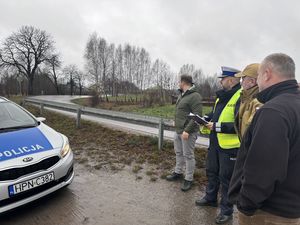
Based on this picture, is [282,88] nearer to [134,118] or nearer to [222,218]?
[222,218]

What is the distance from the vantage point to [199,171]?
4.91 metres

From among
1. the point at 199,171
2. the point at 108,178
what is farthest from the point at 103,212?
the point at 199,171

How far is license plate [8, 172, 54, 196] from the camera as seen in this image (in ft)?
10.1

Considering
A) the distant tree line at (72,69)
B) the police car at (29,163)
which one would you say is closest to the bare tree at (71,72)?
the distant tree line at (72,69)

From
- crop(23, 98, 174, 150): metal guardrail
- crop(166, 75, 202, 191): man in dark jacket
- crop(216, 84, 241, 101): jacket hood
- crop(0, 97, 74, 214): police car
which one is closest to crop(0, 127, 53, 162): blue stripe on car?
crop(0, 97, 74, 214): police car

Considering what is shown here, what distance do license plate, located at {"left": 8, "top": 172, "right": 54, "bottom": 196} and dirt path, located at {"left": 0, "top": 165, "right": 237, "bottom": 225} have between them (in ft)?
1.42

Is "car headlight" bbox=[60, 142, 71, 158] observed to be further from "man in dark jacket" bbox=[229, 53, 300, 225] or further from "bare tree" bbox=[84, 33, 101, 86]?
"bare tree" bbox=[84, 33, 101, 86]

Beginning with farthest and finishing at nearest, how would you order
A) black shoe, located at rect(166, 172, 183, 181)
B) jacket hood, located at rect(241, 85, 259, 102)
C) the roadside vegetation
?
the roadside vegetation < black shoe, located at rect(166, 172, 183, 181) < jacket hood, located at rect(241, 85, 259, 102)

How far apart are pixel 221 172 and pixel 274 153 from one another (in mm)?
1771

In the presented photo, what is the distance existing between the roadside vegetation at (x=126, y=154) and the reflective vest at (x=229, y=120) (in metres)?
1.48

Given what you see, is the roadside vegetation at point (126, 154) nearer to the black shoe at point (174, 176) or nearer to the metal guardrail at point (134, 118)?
the black shoe at point (174, 176)

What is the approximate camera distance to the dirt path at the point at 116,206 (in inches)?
129

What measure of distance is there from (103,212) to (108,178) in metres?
1.27

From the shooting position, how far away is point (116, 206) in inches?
144
